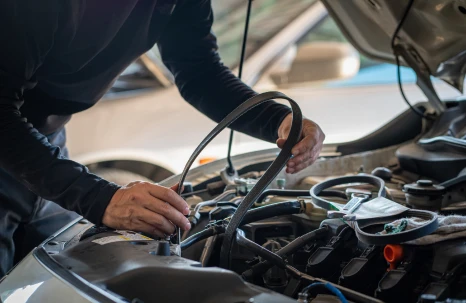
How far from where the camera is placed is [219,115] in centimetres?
157

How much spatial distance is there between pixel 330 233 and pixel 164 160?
1692 millimetres

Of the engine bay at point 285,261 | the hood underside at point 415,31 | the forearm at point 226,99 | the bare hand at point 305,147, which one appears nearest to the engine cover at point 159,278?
the engine bay at point 285,261

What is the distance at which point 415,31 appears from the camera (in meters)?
1.72

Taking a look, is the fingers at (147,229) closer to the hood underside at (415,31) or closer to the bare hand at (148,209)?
the bare hand at (148,209)

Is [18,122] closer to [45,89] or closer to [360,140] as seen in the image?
[45,89]

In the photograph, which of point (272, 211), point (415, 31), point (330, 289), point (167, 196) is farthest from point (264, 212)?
point (415, 31)

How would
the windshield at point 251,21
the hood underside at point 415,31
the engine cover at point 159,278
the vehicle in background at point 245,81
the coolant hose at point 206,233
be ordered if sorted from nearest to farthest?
the engine cover at point 159,278 < the coolant hose at point 206,233 < the hood underside at point 415,31 < the vehicle in background at point 245,81 < the windshield at point 251,21

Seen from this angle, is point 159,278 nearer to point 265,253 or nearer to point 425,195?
point 265,253

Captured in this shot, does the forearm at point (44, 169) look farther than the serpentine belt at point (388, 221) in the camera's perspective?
Yes

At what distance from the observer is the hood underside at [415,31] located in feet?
5.16

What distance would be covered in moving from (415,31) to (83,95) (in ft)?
3.16

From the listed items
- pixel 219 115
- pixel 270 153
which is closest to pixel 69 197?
pixel 219 115

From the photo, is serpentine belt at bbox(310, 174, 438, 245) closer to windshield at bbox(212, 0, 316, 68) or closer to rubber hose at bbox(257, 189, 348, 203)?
rubber hose at bbox(257, 189, 348, 203)

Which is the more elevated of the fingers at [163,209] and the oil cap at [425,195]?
the fingers at [163,209]
